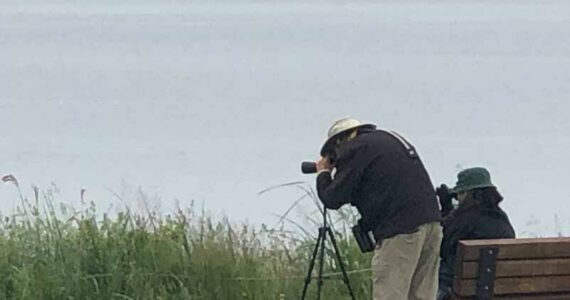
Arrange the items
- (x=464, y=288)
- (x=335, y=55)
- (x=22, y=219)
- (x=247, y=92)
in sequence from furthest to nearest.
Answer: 1. (x=335, y=55)
2. (x=247, y=92)
3. (x=22, y=219)
4. (x=464, y=288)

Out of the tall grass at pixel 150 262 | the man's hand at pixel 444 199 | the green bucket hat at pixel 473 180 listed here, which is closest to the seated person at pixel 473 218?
the green bucket hat at pixel 473 180

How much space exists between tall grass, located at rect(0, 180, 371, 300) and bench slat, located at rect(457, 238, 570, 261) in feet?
4.10

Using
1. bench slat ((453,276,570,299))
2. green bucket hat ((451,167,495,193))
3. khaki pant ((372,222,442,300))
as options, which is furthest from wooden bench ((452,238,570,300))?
green bucket hat ((451,167,495,193))

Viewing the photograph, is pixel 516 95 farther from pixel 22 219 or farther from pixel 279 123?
pixel 22 219

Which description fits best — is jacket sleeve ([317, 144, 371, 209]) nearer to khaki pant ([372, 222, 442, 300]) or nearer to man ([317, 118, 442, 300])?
man ([317, 118, 442, 300])

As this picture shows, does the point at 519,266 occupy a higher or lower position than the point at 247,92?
lower

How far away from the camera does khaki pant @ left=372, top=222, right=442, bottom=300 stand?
15.0 ft

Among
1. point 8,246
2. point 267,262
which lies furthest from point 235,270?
point 8,246

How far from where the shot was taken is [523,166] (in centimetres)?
1291

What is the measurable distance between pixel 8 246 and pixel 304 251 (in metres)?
1.41

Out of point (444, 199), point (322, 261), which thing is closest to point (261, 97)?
point (322, 261)

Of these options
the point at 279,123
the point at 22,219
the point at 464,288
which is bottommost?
the point at 464,288

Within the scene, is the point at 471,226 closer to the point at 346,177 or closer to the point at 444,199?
the point at 444,199

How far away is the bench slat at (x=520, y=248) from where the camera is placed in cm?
437
